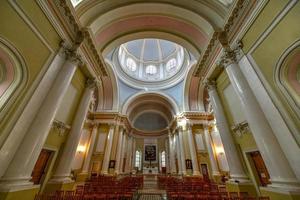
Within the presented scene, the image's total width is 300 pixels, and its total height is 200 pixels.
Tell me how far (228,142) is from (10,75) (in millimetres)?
9006

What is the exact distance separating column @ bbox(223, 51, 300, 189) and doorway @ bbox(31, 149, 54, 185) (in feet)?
27.2

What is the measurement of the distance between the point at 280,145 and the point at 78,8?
380 inches

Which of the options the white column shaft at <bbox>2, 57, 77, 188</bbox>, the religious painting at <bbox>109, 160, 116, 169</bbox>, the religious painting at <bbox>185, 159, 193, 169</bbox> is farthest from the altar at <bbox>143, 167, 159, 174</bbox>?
the white column shaft at <bbox>2, 57, 77, 188</bbox>

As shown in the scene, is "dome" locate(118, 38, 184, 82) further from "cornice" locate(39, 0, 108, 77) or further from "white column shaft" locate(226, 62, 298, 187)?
"white column shaft" locate(226, 62, 298, 187)

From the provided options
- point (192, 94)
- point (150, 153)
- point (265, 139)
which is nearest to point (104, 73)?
point (265, 139)

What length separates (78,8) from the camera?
21.0ft

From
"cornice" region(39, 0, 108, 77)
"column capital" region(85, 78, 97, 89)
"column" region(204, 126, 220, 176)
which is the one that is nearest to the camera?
"cornice" region(39, 0, 108, 77)

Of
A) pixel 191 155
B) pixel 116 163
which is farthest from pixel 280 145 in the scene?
pixel 116 163

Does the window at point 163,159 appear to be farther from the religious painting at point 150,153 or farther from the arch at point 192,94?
the arch at point 192,94

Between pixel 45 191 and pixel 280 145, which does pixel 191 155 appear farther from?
pixel 45 191

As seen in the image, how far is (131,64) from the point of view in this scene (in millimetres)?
21891

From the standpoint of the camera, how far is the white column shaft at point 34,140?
367 cm

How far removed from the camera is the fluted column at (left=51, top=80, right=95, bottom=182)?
593 centimetres

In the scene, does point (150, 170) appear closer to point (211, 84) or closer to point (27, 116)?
point (211, 84)
